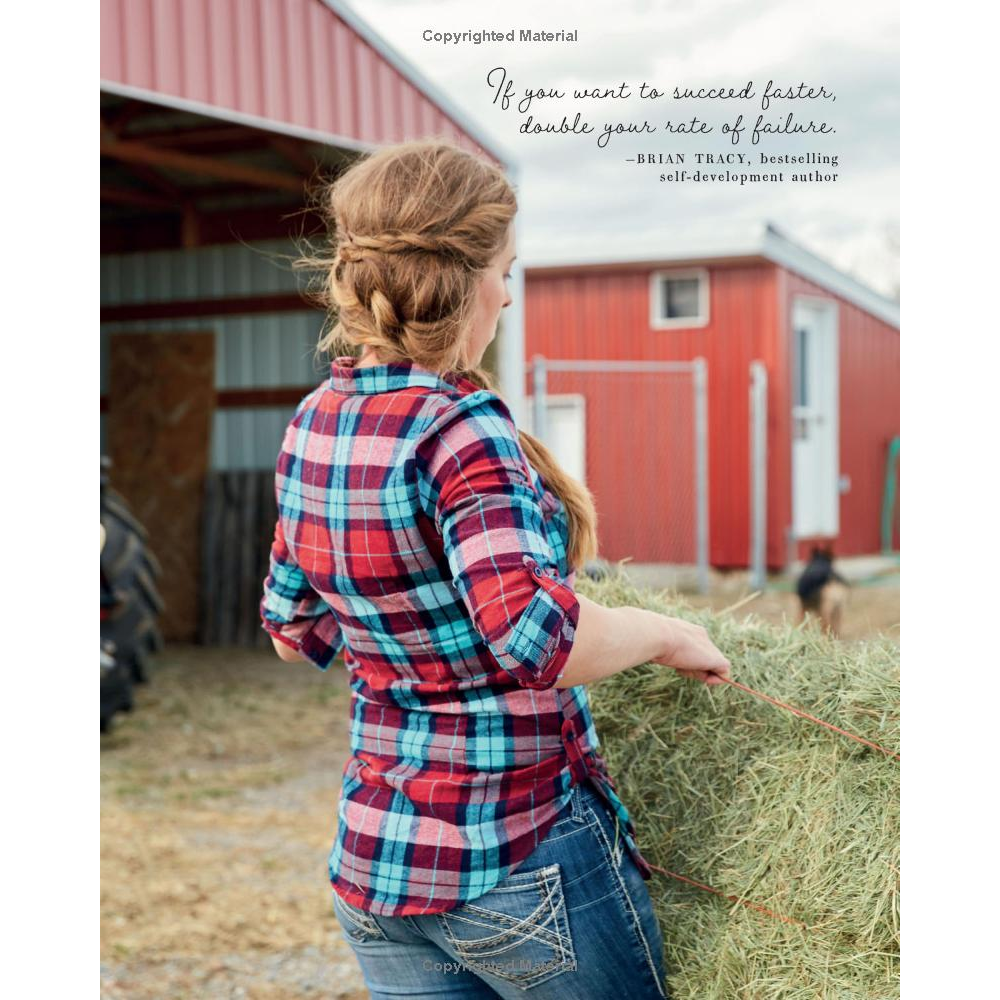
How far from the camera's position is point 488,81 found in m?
2.52

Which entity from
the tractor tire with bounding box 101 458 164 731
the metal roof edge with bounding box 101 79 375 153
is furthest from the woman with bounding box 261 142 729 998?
the tractor tire with bounding box 101 458 164 731

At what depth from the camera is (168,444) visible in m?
10.1

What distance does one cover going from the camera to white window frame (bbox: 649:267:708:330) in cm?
1284

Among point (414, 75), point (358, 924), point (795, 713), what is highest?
point (414, 75)

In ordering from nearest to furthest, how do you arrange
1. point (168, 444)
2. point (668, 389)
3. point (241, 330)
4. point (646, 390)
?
point (241, 330) → point (168, 444) → point (668, 389) → point (646, 390)

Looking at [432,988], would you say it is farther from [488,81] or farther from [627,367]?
[627,367]

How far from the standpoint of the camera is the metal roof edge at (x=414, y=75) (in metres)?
6.20

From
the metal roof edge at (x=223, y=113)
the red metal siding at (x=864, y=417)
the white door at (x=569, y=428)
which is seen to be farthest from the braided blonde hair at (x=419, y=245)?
the red metal siding at (x=864, y=417)

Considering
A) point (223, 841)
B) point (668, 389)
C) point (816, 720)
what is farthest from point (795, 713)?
point (668, 389)

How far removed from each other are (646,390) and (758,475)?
1553mm

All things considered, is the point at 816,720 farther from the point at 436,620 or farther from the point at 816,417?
the point at 816,417

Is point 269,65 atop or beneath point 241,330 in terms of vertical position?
atop

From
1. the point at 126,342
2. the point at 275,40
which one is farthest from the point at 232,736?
the point at 126,342

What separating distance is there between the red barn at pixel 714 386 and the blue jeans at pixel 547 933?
10208 mm
